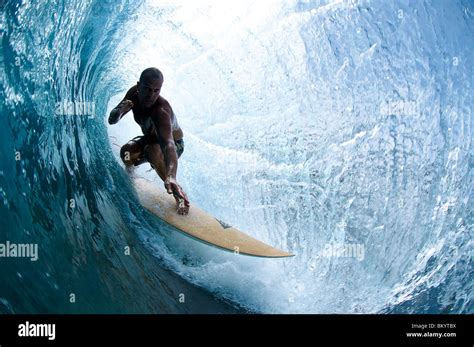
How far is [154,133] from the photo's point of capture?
3174 mm

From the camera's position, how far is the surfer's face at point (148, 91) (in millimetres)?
3041

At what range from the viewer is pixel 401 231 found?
3.43 meters

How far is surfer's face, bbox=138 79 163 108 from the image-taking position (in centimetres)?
304

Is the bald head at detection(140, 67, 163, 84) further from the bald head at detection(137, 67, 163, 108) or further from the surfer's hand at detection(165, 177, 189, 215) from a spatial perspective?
the surfer's hand at detection(165, 177, 189, 215)

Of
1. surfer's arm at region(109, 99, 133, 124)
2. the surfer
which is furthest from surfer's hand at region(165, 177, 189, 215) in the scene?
surfer's arm at region(109, 99, 133, 124)

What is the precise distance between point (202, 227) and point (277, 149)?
70 centimetres

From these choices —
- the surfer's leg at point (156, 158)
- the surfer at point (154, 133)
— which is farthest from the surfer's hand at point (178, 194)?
the surfer's leg at point (156, 158)

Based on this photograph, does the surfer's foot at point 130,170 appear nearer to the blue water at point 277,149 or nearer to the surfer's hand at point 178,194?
the blue water at point 277,149

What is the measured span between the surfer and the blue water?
20 cm

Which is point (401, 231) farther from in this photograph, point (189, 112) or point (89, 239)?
point (89, 239)

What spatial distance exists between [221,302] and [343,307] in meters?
0.64

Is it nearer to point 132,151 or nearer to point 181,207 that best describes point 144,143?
point 132,151
